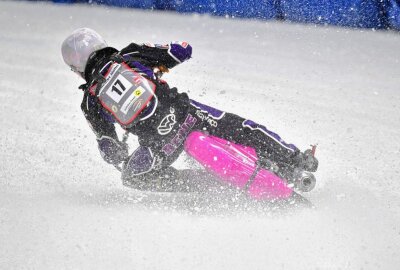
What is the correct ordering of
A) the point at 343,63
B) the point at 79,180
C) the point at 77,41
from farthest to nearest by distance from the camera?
the point at 343,63 → the point at 79,180 → the point at 77,41

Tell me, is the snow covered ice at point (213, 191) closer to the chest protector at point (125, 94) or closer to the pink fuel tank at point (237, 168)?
the pink fuel tank at point (237, 168)

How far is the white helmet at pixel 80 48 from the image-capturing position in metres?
3.55

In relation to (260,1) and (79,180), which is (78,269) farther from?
(260,1)

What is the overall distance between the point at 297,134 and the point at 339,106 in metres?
0.82

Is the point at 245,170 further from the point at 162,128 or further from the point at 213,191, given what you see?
the point at 162,128

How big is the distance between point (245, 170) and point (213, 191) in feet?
0.97

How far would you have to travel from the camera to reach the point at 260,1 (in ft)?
27.6

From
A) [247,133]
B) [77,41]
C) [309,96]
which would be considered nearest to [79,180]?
[77,41]

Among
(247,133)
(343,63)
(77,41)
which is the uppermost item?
(77,41)

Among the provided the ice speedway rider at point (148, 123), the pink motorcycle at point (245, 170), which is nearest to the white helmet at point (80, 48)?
the ice speedway rider at point (148, 123)

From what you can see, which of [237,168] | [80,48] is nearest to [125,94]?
[80,48]

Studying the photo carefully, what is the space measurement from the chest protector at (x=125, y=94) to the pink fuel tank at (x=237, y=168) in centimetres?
38

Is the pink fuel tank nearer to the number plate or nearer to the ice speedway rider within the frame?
the ice speedway rider

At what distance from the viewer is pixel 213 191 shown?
3.57 m
